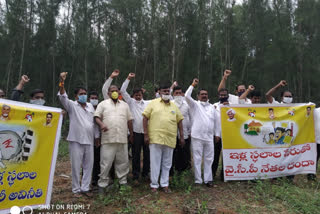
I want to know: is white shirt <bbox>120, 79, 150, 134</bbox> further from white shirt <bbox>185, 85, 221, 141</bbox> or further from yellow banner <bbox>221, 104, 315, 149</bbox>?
yellow banner <bbox>221, 104, 315, 149</bbox>

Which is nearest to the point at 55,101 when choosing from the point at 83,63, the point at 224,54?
the point at 83,63

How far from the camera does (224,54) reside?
1650 cm

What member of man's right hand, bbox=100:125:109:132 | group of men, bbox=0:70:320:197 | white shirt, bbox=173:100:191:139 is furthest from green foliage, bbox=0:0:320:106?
man's right hand, bbox=100:125:109:132

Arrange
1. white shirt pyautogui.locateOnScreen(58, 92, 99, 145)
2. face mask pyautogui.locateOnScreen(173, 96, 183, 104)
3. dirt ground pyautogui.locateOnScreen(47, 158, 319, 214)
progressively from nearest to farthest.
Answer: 1. dirt ground pyautogui.locateOnScreen(47, 158, 319, 214)
2. white shirt pyautogui.locateOnScreen(58, 92, 99, 145)
3. face mask pyautogui.locateOnScreen(173, 96, 183, 104)

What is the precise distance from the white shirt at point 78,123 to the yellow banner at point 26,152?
26 centimetres

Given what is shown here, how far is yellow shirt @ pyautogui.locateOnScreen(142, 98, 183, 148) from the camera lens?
396cm

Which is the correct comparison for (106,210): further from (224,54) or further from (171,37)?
(224,54)

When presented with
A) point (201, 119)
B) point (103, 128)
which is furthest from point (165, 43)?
point (103, 128)

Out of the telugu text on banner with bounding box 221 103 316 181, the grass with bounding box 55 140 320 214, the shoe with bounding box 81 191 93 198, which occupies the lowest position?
the grass with bounding box 55 140 320 214

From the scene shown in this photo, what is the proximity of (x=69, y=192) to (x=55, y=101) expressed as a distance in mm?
12062

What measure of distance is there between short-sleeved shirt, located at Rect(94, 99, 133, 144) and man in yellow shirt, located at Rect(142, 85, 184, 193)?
1.10ft

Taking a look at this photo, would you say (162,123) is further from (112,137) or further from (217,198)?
(217,198)

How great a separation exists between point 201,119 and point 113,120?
1.47 m

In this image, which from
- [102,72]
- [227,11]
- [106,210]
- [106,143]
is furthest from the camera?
[102,72]
